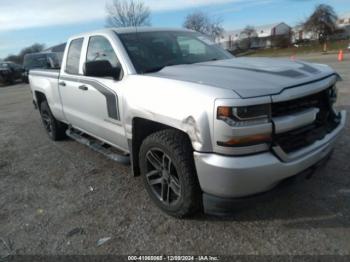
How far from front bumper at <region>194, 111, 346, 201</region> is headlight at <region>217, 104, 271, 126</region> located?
0.85 feet

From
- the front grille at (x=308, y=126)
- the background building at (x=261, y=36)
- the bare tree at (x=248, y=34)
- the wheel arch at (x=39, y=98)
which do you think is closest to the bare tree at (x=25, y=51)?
the background building at (x=261, y=36)

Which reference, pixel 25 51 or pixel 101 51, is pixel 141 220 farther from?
pixel 25 51

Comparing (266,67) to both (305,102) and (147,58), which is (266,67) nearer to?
(305,102)

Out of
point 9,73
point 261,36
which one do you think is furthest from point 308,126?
point 261,36

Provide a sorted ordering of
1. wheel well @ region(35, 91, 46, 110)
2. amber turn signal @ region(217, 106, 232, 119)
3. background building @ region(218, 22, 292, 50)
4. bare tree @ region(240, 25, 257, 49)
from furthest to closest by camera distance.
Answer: bare tree @ region(240, 25, 257, 49), background building @ region(218, 22, 292, 50), wheel well @ region(35, 91, 46, 110), amber turn signal @ region(217, 106, 232, 119)

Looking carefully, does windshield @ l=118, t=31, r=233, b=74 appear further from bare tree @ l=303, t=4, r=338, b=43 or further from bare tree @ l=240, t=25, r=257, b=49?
bare tree @ l=240, t=25, r=257, b=49

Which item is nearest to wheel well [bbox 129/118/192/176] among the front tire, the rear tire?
the front tire

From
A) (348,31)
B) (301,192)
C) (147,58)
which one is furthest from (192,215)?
(348,31)

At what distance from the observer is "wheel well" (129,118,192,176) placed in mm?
3205

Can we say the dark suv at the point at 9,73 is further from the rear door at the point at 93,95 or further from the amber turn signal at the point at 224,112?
the amber turn signal at the point at 224,112

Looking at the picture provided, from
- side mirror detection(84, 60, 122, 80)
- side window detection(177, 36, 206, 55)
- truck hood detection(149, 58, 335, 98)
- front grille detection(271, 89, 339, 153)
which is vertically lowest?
front grille detection(271, 89, 339, 153)

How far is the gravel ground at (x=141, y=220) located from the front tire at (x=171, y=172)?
20cm

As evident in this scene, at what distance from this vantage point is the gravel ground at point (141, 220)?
108 inches

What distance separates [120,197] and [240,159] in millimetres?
1777
